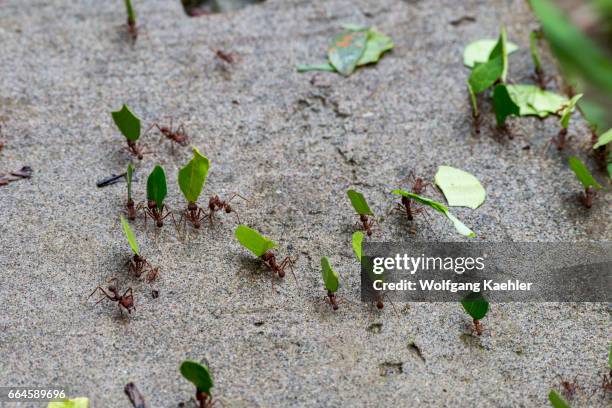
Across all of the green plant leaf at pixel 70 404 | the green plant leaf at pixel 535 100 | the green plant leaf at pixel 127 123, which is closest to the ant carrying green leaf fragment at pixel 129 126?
the green plant leaf at pixel 127 123

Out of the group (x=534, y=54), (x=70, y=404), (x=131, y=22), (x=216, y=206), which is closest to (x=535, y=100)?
(x=534, y=54)

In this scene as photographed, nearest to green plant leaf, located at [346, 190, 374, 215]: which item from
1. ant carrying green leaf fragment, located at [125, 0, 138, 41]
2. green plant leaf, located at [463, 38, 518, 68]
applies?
green plant leaf, located at [463, 38, 518, 68]

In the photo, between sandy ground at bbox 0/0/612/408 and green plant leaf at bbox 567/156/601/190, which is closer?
sandy ground at bbox 0/0/612/408

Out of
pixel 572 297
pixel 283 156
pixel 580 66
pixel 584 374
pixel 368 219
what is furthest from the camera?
pixel 580 66

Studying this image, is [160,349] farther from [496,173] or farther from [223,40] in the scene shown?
[223,40]

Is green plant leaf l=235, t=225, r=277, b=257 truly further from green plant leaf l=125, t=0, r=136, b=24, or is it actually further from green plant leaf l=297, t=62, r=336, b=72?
green plant leaf l=125, t=0, r=136, b=24

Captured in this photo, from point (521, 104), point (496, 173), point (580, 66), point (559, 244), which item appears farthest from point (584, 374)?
point (580, 66)

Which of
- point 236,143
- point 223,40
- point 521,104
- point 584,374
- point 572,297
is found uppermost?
A: point 223,40
